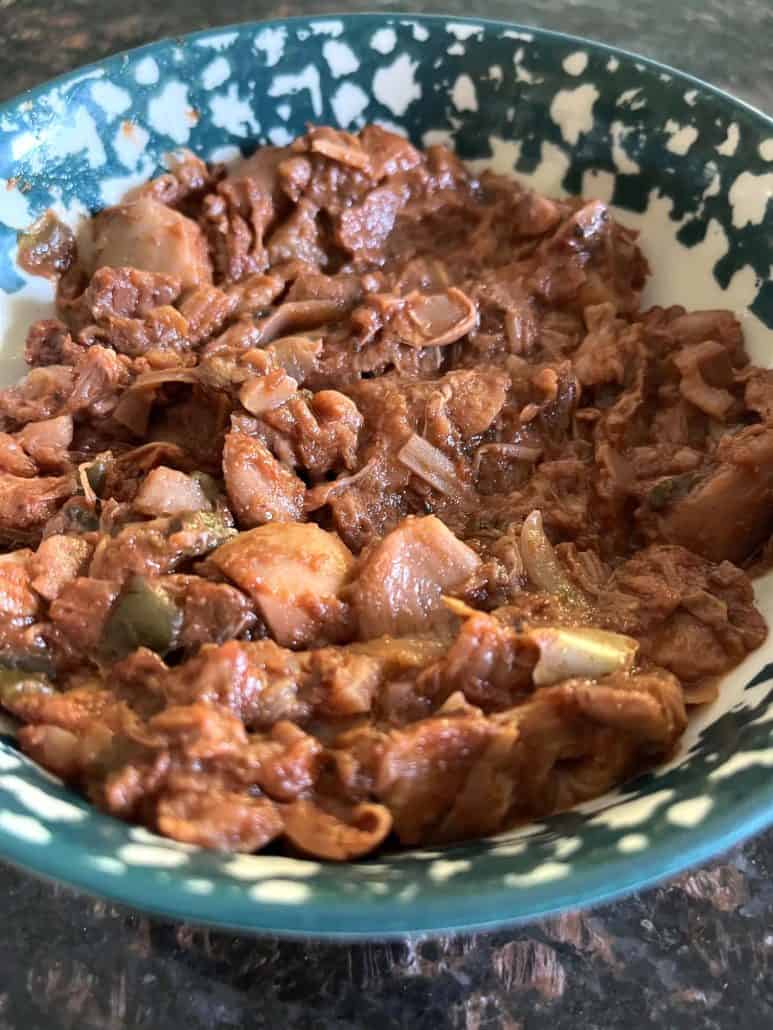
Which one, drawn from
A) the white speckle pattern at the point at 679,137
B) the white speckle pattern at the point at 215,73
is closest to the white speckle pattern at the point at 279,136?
the white speckle pattern at the point at 215,73

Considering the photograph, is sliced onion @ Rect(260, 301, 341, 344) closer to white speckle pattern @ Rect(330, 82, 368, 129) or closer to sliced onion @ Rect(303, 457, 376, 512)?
sliced onion @ Rect(303, 457, 376, 512)

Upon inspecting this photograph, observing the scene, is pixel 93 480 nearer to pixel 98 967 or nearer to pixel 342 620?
pixel 342 620

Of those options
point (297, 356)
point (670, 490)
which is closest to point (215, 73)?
point (297, 356)

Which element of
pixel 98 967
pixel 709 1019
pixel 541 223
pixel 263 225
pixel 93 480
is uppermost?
pixel 541 223

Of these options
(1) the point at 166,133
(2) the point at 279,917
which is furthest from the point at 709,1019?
(1) the point at 166,133

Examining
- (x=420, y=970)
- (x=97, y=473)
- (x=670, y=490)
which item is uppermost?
(x=670, y=490)

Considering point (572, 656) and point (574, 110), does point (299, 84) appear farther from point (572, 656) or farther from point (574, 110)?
point (572, 656)
